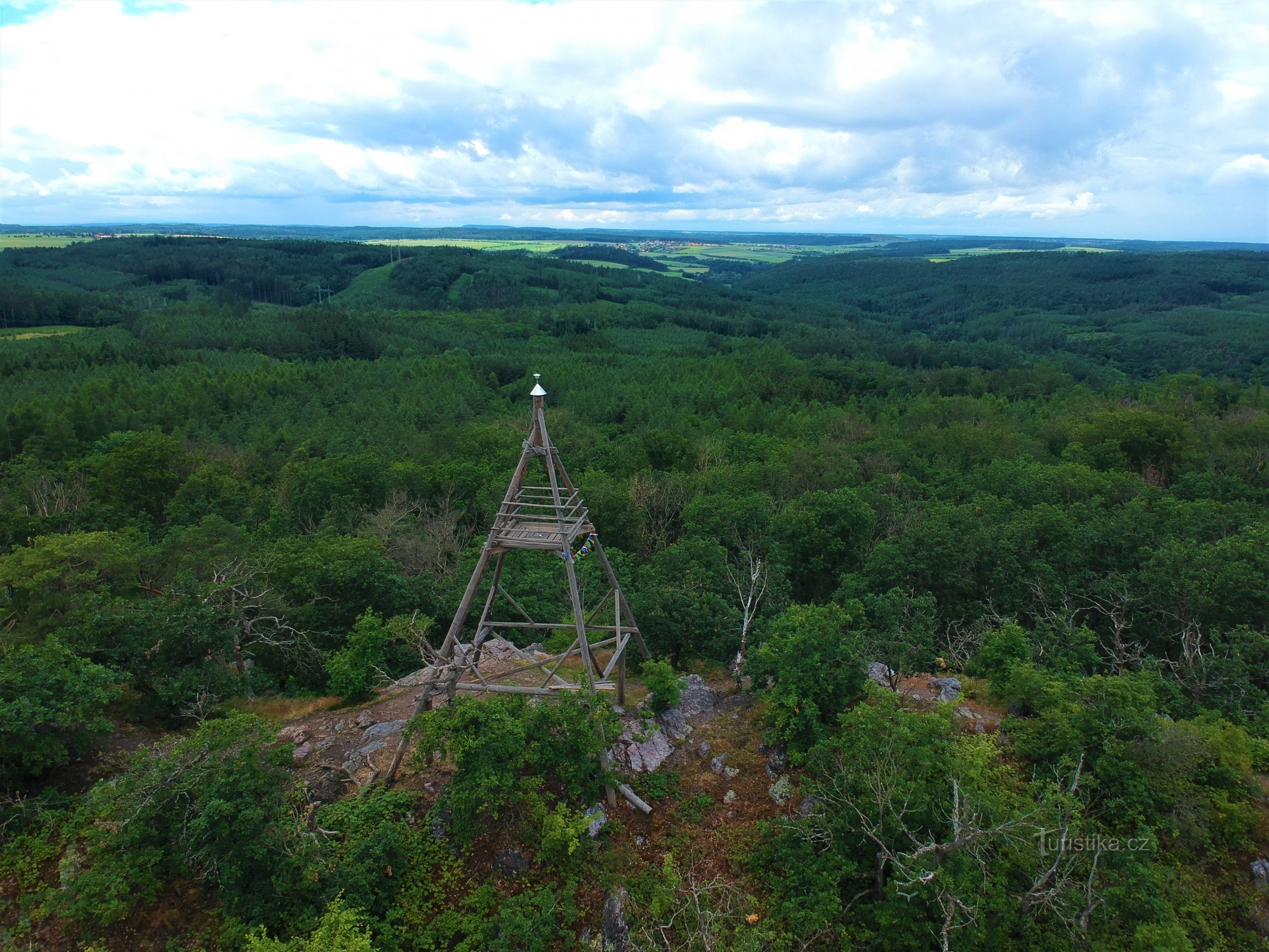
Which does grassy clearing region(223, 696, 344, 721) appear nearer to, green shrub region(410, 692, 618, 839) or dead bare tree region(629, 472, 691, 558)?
green shrub region(410, 692, 618, 839)

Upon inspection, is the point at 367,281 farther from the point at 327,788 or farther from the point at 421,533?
the point at 327,788

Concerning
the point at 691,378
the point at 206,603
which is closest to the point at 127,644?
the point at 206,603

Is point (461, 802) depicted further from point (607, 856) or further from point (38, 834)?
point (38, 834)

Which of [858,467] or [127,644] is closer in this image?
[127,644]

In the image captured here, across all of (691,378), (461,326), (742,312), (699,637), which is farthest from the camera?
(742,312)

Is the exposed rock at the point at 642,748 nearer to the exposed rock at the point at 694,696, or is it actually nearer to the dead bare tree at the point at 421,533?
the exposed rock at the point at 694,696

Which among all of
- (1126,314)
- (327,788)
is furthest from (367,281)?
(1126,314)
